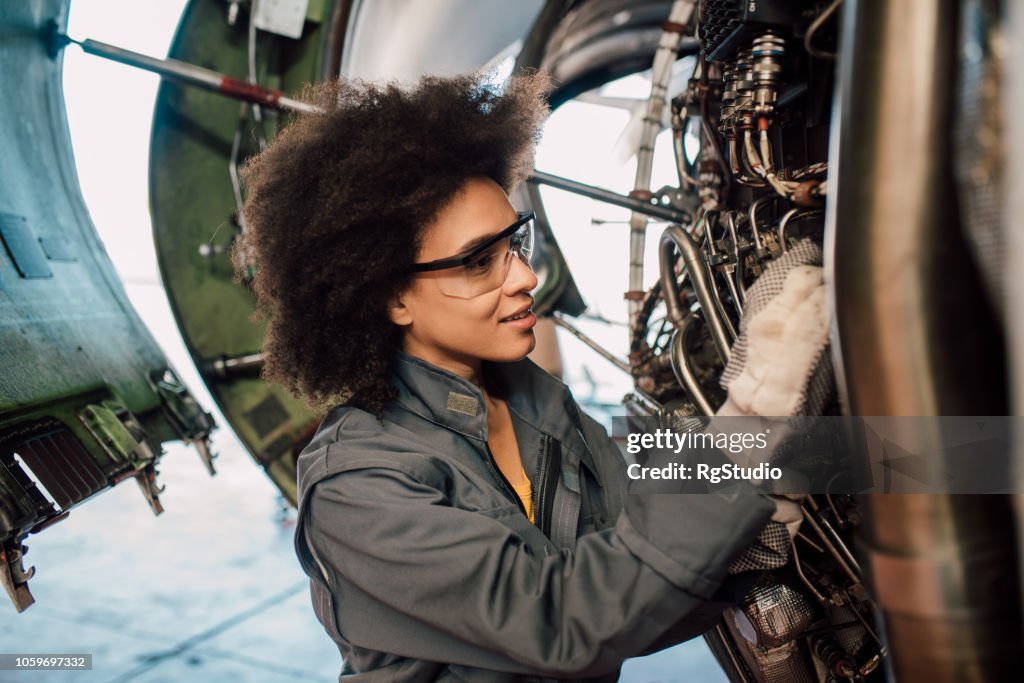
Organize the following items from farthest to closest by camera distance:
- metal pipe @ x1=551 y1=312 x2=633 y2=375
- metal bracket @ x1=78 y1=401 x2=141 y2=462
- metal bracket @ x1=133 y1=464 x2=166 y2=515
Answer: metal pipe @ x1=551 y1=312 x2=633 y2=375 < metal bracket @ x1=133 y1=464 x2=166 y2=515 < metal bracket @ x1=78 y1=401 x2=141 y2=462

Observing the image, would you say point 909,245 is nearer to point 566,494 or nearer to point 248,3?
point 566,494

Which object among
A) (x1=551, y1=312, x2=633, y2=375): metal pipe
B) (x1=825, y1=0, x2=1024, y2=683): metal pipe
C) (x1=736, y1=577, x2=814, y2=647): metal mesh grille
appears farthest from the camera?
(x1=551, y1=312, x2=633, y2=375): metal pipe

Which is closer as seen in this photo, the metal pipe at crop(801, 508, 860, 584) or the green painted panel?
the metal pipe at crop(801, 508, 860, 584)

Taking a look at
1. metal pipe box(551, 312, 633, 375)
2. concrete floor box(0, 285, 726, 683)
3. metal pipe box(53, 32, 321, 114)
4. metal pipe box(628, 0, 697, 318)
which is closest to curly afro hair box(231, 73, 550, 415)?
metal pipe box(628, 0, 697, 318)

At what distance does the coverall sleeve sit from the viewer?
863mm

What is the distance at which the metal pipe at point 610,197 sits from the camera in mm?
2066

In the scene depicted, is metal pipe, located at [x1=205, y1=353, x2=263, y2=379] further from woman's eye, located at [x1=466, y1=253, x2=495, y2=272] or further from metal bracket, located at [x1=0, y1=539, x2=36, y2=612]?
woman's eye, located at [x1=466, y1=253, x2=495, y2=272]

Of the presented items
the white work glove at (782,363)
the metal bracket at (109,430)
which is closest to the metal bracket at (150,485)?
the metal bracket at (109,430)

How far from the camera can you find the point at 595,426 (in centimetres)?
147

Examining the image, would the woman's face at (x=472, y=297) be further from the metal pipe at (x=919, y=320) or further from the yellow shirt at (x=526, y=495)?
the metal pipe at (x=919, y=320)

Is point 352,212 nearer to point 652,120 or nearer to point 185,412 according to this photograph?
point 652,120

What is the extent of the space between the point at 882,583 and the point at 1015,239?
0.33 metres

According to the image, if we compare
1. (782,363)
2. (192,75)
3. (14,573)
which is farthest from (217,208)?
(782,363)

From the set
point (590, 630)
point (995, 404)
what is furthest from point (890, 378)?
point (590, 630)
